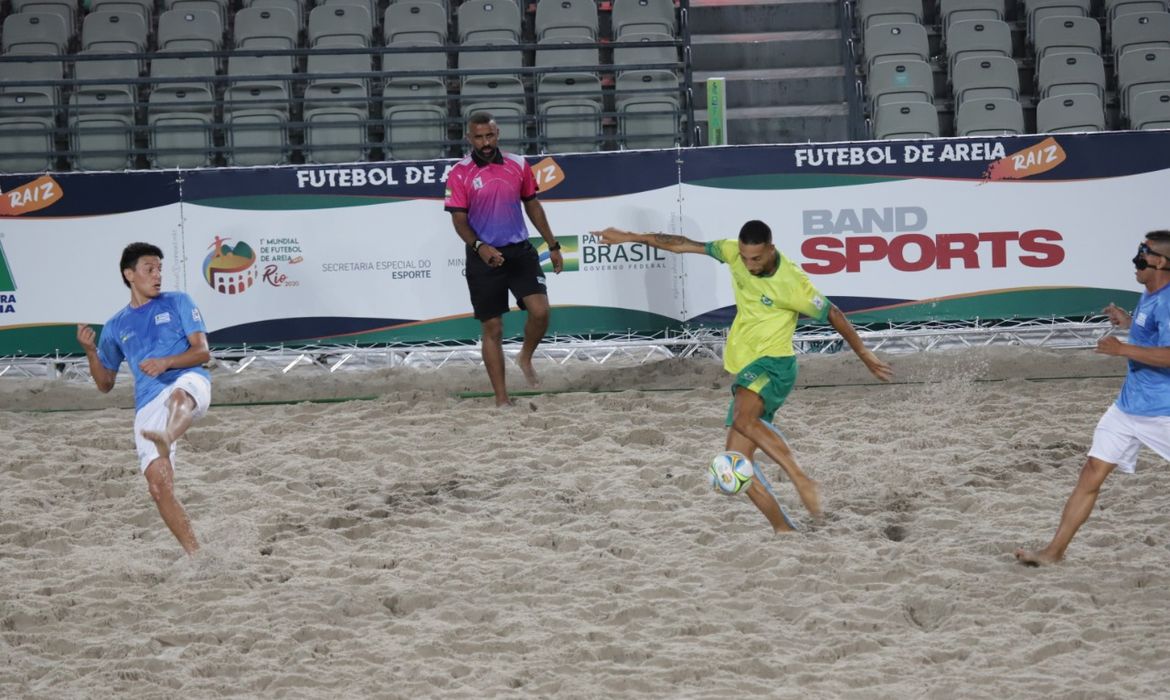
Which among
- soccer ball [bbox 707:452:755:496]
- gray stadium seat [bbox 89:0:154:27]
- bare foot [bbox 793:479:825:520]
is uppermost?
gray stadium seat [bbox 89:0:154:27]

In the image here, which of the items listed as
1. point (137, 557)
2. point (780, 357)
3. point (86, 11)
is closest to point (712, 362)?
point (780, 357)

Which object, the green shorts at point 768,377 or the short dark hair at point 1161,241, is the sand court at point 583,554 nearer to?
the green shorts at point 768,377

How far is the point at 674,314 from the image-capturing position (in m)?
11.3

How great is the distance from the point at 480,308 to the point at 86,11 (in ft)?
31.0

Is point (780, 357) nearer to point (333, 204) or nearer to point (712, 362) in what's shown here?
point (712, 362)

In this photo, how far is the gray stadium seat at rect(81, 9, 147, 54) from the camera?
15.2 metres

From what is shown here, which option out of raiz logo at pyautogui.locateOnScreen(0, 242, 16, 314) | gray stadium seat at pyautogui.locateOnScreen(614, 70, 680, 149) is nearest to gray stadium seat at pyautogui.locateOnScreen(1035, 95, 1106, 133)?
gray stadium seat at pyautogui.locateOnScreen(614, 70, 680, 149)

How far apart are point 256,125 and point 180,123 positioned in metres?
0.86

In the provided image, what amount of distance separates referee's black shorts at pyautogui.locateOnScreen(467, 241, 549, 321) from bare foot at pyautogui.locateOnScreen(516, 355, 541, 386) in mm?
445

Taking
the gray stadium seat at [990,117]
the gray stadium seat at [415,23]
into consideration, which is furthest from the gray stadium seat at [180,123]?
the gray stadium seat at [990,117]

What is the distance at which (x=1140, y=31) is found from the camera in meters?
15.0

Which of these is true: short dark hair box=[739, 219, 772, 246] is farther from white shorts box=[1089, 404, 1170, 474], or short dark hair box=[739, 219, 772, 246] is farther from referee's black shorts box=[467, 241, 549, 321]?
referee's black shorts box=[467, 241, 549, 321]

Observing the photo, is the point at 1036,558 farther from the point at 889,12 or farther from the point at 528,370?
the point at 889,12

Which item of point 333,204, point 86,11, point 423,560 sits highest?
point 86,11
